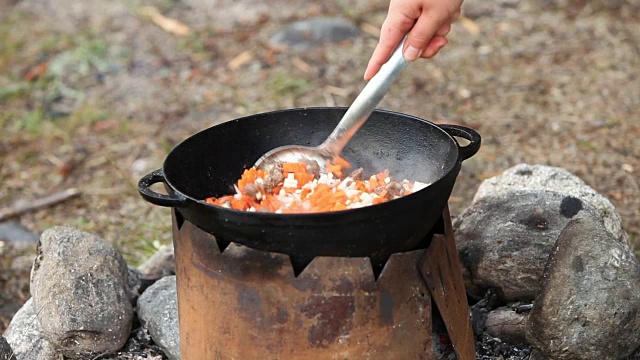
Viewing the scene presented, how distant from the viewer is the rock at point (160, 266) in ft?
12.3

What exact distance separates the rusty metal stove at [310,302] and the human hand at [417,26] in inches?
24.8

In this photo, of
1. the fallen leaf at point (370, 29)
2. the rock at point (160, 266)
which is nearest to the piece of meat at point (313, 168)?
the rock at point (160, 266)

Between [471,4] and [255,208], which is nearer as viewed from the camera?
[255,208]

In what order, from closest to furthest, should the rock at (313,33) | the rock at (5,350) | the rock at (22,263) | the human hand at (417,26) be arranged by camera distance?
1. the human hand at (417,26)
2. the rock at (5,350)
3. the rock at (22,263)
4. the rock at (313,33)

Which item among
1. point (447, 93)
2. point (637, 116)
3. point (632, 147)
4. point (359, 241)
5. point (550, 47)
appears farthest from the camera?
point (550, 47)

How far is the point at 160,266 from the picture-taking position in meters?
3.82

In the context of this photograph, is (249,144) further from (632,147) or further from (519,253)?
(632,147)

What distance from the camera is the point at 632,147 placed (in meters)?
5.50

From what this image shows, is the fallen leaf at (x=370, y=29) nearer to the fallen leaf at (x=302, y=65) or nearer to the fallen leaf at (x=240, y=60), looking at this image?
the fallen leaf at (x=302, y=65)

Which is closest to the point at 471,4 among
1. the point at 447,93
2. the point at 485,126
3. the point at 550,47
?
the point at 550,47

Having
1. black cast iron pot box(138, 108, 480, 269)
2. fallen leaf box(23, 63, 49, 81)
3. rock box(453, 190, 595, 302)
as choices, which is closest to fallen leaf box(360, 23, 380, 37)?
fallen leaf box(23, 63, 49, 81)

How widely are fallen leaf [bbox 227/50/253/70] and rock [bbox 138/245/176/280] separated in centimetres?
356

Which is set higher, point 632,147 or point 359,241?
point 359,241

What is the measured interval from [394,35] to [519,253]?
1.16m
